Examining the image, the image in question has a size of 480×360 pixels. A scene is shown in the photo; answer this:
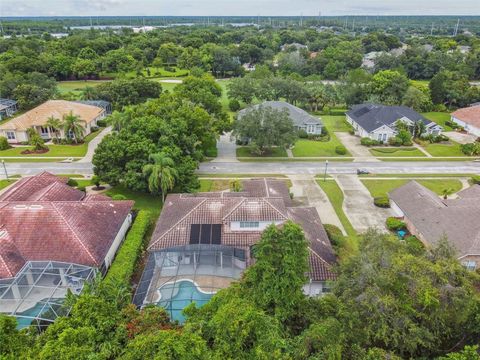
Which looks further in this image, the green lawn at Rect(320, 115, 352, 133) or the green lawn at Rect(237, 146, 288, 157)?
the green lawn at Rect(320, 115, 352, 133)

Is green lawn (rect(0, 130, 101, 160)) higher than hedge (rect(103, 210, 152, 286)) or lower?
lower

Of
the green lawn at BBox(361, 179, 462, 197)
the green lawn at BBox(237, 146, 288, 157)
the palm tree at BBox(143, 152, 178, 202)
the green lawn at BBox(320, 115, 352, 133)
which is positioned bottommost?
the green lawn at BBox(320, 115, 352, 133)

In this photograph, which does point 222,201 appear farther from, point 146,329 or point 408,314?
point 408,314

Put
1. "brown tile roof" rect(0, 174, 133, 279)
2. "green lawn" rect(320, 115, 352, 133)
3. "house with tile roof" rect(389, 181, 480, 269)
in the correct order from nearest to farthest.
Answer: "brown tile roof" rect(0, 174, 133, 279), "house with tile roof" rect(389, 181, 480, 269), "green lawn" rect(320, 115, 352, 133)

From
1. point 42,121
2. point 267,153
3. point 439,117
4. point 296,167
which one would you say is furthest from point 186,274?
point 439,117

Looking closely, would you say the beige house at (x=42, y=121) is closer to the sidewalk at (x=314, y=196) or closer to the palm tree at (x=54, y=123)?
the palm tree at (x=54, y=123)

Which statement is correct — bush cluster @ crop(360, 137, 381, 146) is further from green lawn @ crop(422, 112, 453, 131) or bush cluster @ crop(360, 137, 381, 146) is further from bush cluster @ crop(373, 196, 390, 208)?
bush cluster @ crop(373, 196, 390, 208)

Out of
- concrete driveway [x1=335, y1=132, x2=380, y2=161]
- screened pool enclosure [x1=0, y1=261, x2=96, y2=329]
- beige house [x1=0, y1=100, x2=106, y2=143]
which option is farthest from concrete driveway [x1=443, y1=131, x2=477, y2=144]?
beige house [x1=0, y1=100, x2=106, y2=143]
